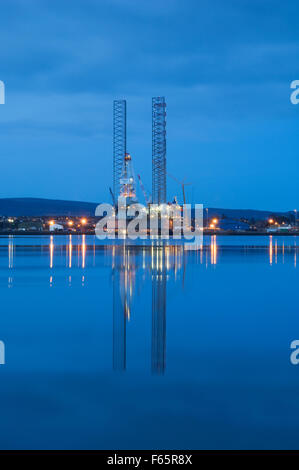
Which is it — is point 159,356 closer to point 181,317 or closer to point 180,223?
point 181,317

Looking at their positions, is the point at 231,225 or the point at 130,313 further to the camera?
the point at 231,225

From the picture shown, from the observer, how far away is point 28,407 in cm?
467

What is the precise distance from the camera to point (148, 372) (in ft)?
19.3

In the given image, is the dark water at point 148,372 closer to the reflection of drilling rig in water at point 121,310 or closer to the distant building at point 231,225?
the reflection of drilling rig in water at point 121,310

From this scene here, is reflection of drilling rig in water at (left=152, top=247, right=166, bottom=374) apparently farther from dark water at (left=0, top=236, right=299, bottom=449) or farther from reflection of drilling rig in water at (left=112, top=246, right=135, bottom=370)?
reflection of drilling rig in water at (left=112, top=246, right=135, bottom=370)

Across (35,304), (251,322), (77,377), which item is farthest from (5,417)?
(35,304)

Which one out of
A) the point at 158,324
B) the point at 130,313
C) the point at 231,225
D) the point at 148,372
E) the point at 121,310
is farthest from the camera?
the point at 231,225

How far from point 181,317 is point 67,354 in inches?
127

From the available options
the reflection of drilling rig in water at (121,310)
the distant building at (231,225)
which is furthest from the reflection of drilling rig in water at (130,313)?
the distant building at (231,225)

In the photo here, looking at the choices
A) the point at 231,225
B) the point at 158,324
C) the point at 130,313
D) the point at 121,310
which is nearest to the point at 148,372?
the point at 158,324

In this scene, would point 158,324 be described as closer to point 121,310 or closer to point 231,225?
point 121,310

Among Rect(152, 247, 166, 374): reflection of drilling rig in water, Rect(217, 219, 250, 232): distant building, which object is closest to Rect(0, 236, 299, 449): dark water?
Rect(152, 247, 166, 374): reflection of drilling rig in water
